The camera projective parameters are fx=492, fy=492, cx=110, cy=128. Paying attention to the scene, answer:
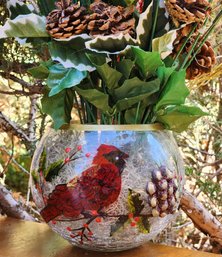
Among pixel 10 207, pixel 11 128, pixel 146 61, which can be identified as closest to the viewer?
pixel 146 61

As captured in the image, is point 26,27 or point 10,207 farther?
point 10,207

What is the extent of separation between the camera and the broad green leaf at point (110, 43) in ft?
1.78

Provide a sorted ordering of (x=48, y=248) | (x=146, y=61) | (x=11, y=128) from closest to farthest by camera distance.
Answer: (x=146, y=61), (x=48, y=248), (x=11, y=128)

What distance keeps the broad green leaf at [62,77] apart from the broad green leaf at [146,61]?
0.21ft

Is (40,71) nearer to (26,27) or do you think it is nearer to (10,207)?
(26,27)

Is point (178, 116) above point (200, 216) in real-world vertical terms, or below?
above

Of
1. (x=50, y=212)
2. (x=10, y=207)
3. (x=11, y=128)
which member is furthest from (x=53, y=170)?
(x=11, y=128)

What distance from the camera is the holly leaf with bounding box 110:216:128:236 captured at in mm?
565

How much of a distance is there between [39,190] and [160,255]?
0.57 ft

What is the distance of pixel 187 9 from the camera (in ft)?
1.83

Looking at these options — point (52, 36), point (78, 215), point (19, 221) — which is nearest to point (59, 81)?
point (52, 36)

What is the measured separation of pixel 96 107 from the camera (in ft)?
1.96

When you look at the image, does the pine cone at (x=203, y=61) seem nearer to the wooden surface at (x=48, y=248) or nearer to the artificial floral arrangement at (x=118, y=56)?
the artificial floral arrangement at (x=118, y=56)

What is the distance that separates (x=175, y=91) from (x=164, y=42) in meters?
0.06
